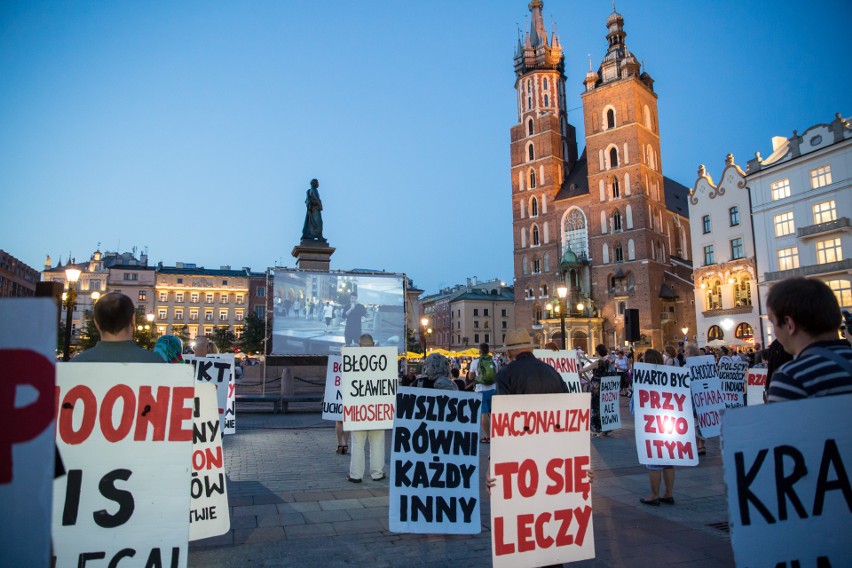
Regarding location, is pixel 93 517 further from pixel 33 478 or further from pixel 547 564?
pixel 547 564

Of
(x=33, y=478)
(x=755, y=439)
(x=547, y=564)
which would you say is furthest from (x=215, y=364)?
(x=755, y=439)

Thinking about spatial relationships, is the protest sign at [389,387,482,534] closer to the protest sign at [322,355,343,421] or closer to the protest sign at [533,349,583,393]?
the protest sign at [322,355,343,421]

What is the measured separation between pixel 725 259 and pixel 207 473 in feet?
144

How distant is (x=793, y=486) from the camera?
242cm

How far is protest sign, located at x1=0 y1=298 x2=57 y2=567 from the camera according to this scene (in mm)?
1741

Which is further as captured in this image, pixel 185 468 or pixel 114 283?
pixel 114 283

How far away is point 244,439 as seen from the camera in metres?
12.4

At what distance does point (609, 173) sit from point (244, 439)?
53.8 meters

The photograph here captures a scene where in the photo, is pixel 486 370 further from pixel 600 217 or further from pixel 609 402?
pixel 600 217

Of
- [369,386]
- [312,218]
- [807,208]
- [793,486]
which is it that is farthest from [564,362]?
[807,208]

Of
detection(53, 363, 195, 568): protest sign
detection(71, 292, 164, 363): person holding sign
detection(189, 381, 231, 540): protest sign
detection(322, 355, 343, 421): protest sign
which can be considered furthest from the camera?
detection(322, 355, 343, 421): protest sign

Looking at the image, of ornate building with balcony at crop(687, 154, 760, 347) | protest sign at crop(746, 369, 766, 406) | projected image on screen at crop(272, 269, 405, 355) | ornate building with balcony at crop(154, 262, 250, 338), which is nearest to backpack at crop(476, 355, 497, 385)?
protest sign at crop(746, 369, 766, 406)

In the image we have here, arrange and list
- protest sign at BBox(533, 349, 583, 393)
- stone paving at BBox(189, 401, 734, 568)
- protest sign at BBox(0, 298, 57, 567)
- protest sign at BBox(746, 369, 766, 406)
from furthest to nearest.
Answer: protest sign at BBox(533, 349, 583, 393) → protest sign at BBox(746, 369, 766, 406) → stone paving at BBox(189, 401, 734, 568) → protest sign at BBox(0, 298, 57, 567)

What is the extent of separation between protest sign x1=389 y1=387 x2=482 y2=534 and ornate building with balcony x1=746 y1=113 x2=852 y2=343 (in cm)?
3563
